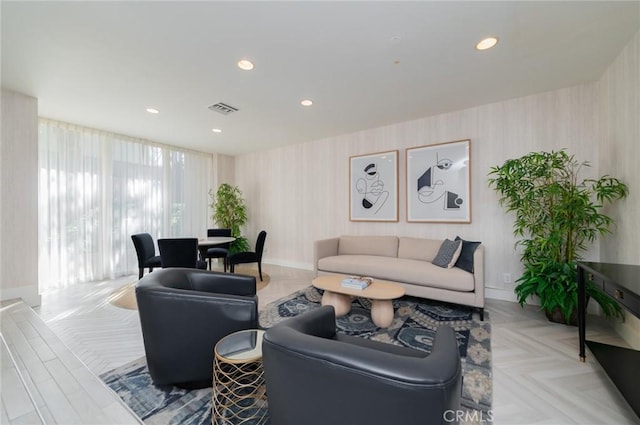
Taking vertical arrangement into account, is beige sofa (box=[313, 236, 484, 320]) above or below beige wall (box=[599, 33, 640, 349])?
below

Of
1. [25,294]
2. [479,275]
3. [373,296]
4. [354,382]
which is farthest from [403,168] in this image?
[25,294]

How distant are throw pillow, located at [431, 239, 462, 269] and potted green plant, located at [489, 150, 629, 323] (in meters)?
0.65

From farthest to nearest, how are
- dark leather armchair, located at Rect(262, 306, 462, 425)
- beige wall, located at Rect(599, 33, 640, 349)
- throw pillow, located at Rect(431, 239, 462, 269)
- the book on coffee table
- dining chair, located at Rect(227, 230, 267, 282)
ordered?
dining chair, located at Rect(227, 230, 267, 282), throw pillow, located at Rect(431, 239, 462, 269), the book on coffee table, beige wall, located at Rect(599, 33, 640, 349), dark leather armchair, located at Rect(262, 306, 462, 425)

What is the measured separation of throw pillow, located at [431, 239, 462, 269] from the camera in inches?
121

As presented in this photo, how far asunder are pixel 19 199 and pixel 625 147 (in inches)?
256

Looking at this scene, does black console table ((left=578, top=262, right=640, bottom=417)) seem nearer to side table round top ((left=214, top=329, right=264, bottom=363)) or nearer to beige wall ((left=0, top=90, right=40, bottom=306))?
side table round top ((left=214, top=329, right=264, bottom=363))

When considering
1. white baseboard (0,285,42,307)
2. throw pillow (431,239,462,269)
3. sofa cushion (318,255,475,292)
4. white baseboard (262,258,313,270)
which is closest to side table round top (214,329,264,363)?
sofa cushion (318,255,475,292)

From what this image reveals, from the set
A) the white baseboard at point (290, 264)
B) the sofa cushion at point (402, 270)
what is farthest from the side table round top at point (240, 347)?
the white baseboard at point (290, 264)

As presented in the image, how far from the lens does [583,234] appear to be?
256 centimetres

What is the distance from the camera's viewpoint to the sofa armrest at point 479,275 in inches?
105

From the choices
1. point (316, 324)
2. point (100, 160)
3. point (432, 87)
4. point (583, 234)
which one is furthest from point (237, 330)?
point (100, 160)

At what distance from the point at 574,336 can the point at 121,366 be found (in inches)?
151

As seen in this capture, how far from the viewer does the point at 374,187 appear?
14.0 ft

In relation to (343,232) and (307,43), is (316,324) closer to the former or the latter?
(307,43)
